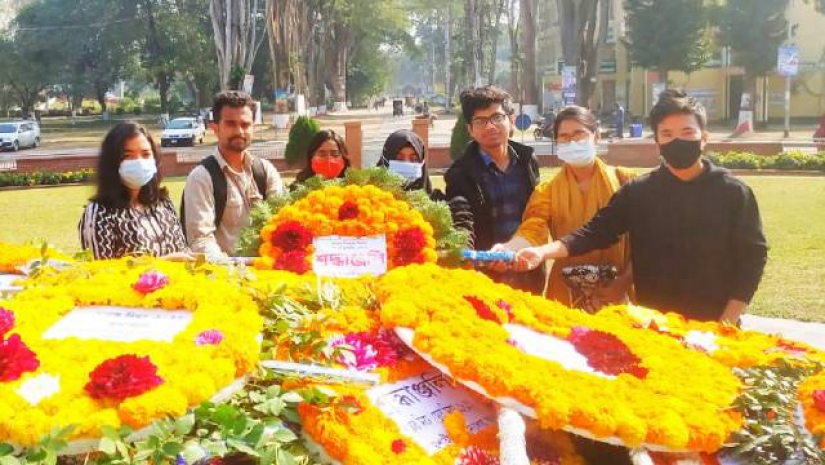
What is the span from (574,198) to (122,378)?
2608 millimetres

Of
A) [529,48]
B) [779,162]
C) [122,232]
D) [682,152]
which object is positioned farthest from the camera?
[529,48]

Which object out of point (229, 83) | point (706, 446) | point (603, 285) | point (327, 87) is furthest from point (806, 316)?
point (327, 87)

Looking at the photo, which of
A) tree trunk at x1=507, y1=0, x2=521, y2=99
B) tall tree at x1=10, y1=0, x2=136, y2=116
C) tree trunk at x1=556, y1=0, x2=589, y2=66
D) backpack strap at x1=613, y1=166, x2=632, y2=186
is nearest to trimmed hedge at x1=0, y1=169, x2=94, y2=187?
tree trunk at x1=556, y1=0, x2=589, y2=66

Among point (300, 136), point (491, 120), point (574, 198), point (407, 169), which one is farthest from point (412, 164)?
point (300, 136)

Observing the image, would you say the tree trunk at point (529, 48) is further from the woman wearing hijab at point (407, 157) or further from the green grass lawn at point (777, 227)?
the woman wearing hijab at point (407, 157)

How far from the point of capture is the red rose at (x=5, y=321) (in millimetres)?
2588

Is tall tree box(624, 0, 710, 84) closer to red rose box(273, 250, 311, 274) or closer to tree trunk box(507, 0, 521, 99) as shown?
tree trunk box(507, 0, 521, 99)

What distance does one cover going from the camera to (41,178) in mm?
20859

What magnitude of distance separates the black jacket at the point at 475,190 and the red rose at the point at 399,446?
208cm

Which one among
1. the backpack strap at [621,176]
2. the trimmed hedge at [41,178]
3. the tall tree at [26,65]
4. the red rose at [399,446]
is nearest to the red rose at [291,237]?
the red rose at [399,446]

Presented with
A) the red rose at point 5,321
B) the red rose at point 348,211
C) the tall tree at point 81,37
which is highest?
the tall tree at point 81,37

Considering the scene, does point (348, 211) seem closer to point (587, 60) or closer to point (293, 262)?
point (293, 262)

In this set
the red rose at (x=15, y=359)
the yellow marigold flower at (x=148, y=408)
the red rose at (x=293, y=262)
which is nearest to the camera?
the yellow marigold flower at (x=148, y=408)

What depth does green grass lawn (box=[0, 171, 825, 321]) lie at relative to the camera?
8016mm
